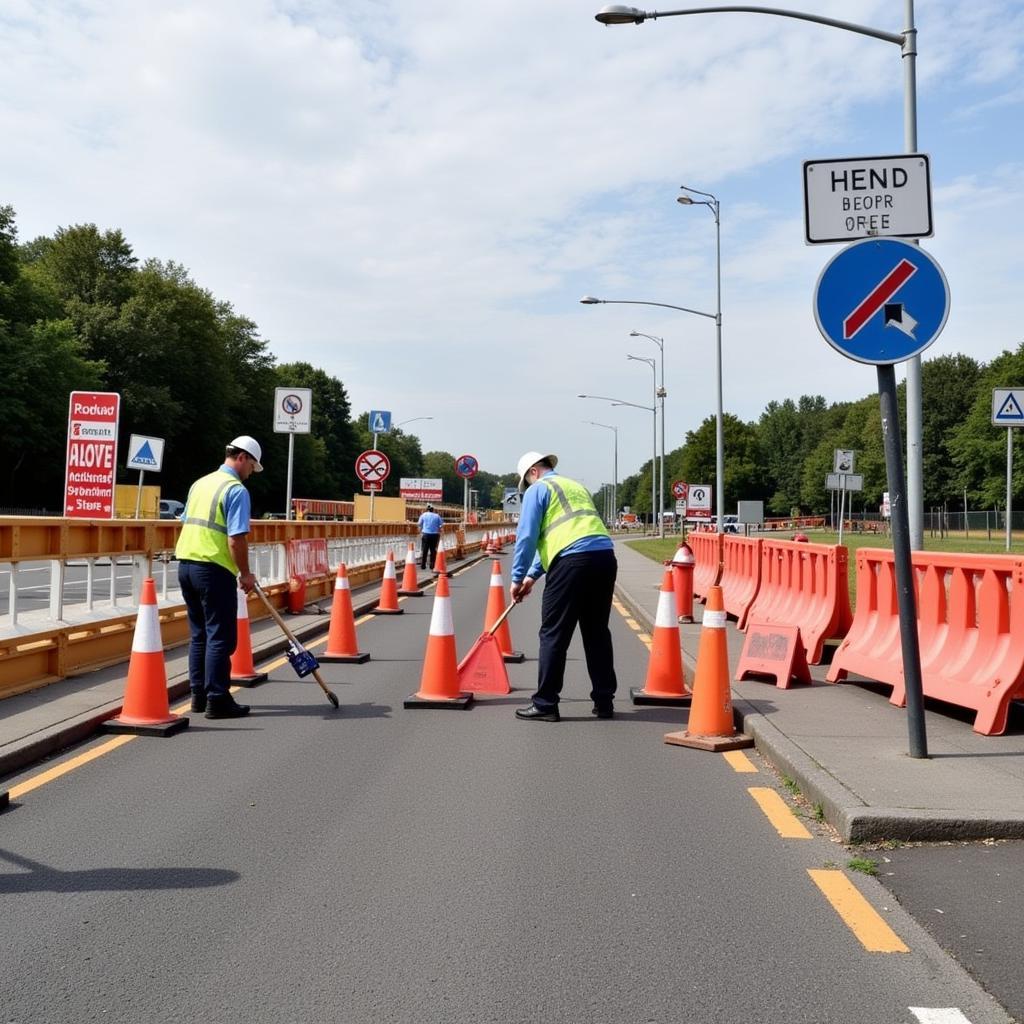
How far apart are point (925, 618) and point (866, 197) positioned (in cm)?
325

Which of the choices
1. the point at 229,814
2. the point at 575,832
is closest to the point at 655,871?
the point at 575,832

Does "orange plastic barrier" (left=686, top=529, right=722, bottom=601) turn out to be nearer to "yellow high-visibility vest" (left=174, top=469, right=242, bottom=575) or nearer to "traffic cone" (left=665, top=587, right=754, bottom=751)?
"traffic cone" (left=665, top=587, right=754, bottom=751)

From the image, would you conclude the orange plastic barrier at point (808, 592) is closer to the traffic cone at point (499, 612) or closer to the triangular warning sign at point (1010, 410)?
the traffic cone at point (499, 612)

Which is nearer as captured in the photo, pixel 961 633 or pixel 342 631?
pixel 961 633

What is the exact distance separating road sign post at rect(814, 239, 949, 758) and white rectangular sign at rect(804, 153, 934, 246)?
0.93 ft

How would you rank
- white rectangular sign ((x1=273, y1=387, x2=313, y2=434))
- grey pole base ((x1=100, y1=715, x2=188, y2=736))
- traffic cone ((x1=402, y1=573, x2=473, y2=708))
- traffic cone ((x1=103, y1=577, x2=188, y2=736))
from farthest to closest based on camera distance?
white rectangular sign ((x1=273, y1=387, x2=313, y2=434)) → traffic cone ((x1=402, y1=573, x2=473, y2=708)) → traffic cone ((x1=103, y1=577, x2=188, y2=736)) → grey pole base ((x1=100, y1=715, x2=188, y2=736))

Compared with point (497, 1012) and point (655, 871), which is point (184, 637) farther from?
point (497, 1012)

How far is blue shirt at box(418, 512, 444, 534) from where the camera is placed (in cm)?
2847

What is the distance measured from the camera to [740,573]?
15656mm

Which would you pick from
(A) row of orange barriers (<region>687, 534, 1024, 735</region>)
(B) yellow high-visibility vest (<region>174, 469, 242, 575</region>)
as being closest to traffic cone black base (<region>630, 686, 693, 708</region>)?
(A) row of orange barriers (<region>687, 534, 1024, 735</region>)

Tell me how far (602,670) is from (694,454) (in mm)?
121739

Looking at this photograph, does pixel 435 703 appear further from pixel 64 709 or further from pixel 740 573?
pixel 740 573

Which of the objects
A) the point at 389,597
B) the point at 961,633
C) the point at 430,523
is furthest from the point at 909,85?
the point at 430,523

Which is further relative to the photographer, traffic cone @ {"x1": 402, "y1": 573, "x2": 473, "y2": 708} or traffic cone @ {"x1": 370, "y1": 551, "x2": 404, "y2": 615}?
traffic cone @ {"x1": 370, "y1": 551, "x2": 404, "y2": 615}
